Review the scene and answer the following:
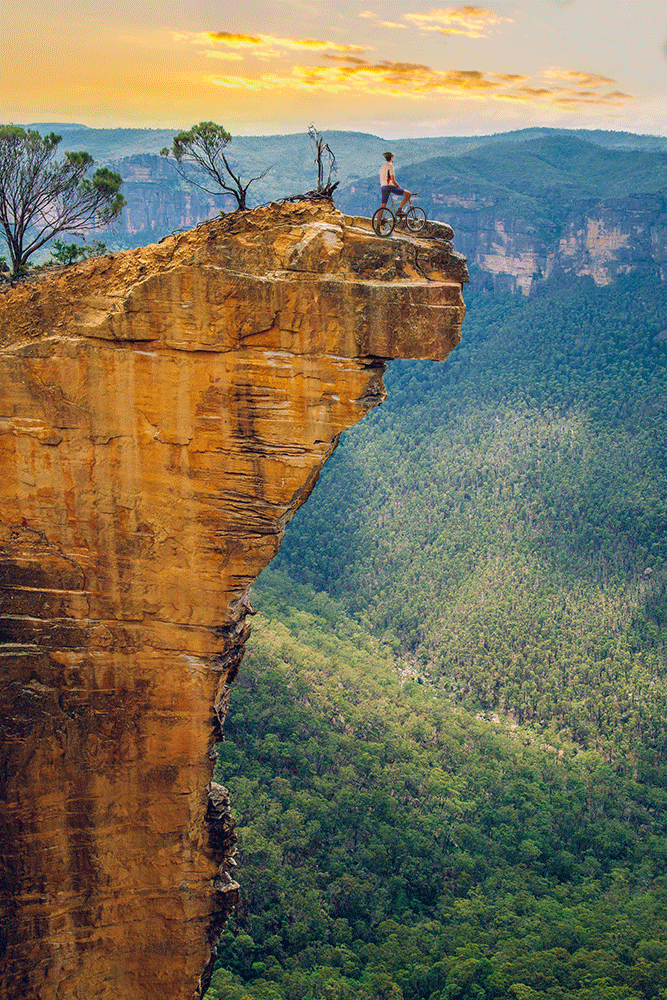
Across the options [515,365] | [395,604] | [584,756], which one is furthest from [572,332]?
[584,756]

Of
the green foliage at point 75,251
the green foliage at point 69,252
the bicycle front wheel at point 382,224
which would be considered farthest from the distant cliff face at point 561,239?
the bicycle front wheel at point 382,224

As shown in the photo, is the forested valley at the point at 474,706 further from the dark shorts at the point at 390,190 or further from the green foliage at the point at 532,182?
the dark shorts at the point at 390,190

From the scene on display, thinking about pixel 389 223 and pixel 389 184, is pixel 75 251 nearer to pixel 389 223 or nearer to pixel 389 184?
pixel 389 184

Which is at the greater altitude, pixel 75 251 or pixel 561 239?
pixel 561 239

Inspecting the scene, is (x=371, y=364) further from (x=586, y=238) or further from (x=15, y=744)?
(x=586, y=238)

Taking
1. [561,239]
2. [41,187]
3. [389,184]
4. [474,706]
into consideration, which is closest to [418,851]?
[474,706]

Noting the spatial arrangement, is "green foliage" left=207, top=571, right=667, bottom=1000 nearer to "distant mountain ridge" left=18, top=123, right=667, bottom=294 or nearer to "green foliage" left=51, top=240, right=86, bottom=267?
"green foliage" left=51, top=240, right=86, bottom=267
